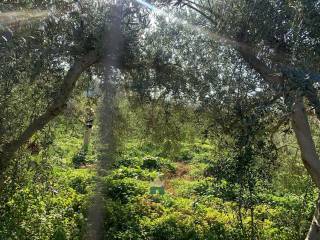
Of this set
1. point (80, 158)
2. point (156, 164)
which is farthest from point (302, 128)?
point (80, 158)

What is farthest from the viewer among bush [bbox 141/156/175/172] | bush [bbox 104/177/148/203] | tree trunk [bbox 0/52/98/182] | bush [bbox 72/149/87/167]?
bush [bbox 72/149/87/167]

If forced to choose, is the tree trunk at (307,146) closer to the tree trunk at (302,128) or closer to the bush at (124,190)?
the tree trunk at (302,128)

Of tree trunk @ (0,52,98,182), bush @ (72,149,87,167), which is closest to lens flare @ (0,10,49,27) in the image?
tree trunk @ (0,52,98,182)

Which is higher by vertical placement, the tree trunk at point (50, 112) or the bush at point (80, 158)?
the bush at point (80, 158)

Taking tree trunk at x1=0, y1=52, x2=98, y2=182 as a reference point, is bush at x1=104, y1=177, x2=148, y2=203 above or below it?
above

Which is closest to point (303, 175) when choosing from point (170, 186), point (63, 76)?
point (63, 76)

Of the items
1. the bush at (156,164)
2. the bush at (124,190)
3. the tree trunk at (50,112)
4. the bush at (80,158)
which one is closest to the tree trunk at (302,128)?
the tree trunk at (50,112)

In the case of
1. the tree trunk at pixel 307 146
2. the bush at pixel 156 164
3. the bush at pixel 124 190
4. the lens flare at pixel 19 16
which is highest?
the bush at pixel 156 164

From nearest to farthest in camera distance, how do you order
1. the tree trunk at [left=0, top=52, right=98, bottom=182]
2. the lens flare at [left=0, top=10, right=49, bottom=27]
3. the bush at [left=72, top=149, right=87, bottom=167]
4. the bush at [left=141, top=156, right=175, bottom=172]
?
the lens flare at [left=0, top=10, right=49, bottom=27] < the tree trunk at [left=0, top=52, right=98, bottom=182] < the bush at [left=141, top=156, right=175, bottom=172] < the bush at [left=72, top=149, right=87, bottom=167]

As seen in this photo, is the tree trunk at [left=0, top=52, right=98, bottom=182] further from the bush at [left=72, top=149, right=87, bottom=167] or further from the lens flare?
the bush at [left=72, top=149, right=87, bottom=167]

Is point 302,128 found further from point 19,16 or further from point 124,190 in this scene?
point 124,190

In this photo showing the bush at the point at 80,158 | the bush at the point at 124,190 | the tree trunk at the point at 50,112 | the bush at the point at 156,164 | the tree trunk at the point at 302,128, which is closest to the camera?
the tree trunk at the point at 302,128

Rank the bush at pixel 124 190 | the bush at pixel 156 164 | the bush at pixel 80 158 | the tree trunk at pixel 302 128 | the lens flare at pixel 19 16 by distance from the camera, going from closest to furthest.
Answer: the lens flare at pixel 19 16, the tree trunk at pixel 302 128, the bush at pixel 124 190, the bush at pixel 156 164, the bush at pixel 80 158

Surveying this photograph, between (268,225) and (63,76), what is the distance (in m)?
5.62
